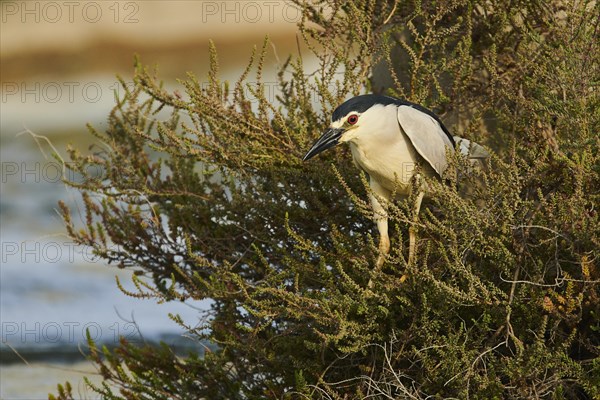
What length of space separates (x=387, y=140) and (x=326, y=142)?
225 millimetres

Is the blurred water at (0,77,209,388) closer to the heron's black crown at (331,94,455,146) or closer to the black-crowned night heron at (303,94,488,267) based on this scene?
the black-crowned night heron at (303,94,488,267)

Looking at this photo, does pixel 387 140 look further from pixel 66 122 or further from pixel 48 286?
pixel 66 122

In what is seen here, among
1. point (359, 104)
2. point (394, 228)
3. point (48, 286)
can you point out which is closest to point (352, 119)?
point (359, 104)

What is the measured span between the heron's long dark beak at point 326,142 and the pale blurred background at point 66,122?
7.15ft

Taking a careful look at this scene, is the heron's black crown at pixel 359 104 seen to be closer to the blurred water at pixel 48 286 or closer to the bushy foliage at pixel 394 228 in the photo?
the bushy foliage at pixel 394 228

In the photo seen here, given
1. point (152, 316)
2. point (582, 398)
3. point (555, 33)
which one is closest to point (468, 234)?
point (582, 398)

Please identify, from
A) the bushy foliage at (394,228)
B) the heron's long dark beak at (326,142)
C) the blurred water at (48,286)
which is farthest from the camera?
the blurred water at (48,286)

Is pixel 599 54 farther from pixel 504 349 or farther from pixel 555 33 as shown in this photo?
pixel 504 349

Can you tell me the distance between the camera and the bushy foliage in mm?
3072

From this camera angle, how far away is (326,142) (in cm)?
338

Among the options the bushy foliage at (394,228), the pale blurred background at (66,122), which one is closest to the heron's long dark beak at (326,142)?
the bushy foliage at (394,228)

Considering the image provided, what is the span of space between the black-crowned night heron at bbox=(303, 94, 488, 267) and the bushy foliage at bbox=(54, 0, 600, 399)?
10 centimetres

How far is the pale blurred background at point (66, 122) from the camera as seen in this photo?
244 inches

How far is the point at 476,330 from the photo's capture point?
3.29 meters
